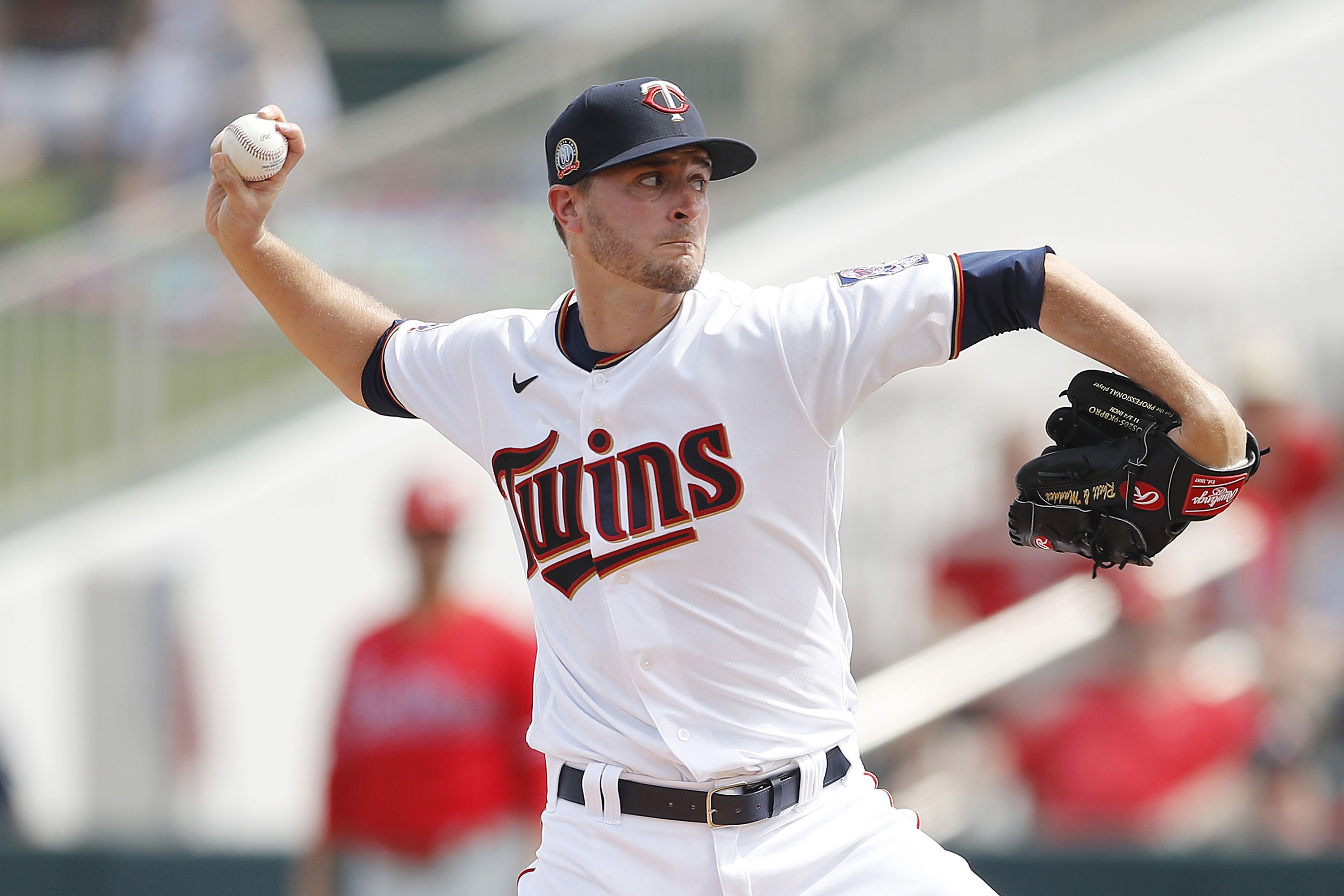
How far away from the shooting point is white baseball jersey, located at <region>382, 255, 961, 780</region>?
332 cm

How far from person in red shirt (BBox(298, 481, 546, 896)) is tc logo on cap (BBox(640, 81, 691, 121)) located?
285cm

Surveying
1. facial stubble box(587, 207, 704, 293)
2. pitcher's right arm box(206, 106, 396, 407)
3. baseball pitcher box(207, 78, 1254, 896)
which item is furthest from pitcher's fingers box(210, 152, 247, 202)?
facial stubble box(587, 207, 704, 293)

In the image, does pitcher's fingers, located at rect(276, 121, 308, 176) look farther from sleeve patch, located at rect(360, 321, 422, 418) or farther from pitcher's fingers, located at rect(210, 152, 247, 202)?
sleeve patch, located at rect(360, 321, 422, 418)

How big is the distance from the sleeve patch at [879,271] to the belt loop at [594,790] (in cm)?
109

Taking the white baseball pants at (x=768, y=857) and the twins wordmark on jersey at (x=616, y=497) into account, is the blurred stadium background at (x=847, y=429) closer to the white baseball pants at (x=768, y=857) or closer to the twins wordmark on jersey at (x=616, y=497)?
the white baseball pants at (x=768, y=857)

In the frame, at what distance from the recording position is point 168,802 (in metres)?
7.64

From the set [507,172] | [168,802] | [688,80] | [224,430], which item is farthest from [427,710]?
[688,80]

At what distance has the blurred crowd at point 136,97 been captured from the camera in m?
9.77

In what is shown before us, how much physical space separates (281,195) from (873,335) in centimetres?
620

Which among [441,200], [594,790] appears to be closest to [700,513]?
[594,790]

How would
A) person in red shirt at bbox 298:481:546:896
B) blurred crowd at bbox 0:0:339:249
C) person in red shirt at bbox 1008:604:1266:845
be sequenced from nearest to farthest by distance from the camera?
person in red shirt at bbox 298:481:546:896 < person in red shirt at bbox 1008:604:1266:845 < blurred crowd at bbox 0:0:339:249

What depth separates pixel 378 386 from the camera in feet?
12.6

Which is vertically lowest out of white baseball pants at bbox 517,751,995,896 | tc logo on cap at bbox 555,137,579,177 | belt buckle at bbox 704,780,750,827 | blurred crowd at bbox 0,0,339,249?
white baseball pants at bbox 517,751,995,896

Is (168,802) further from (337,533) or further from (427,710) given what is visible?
(427,710)
